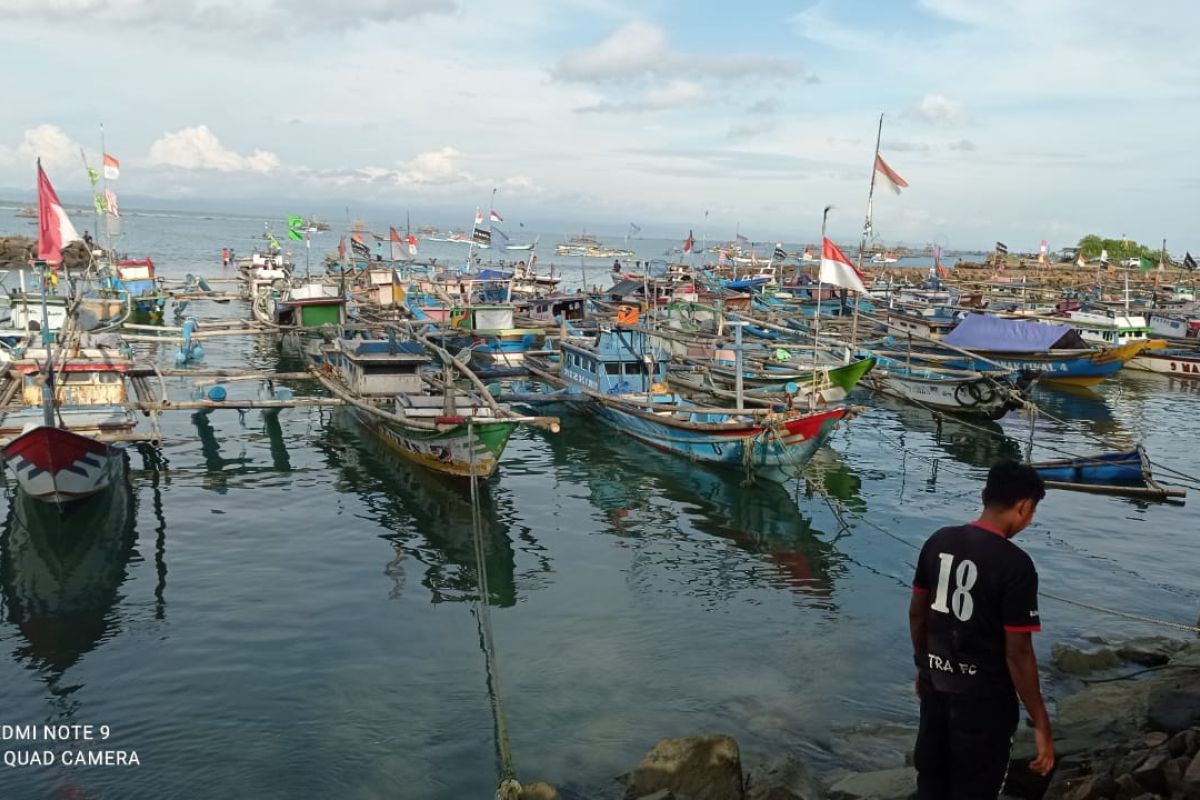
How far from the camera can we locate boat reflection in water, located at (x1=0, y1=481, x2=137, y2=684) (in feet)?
47.7

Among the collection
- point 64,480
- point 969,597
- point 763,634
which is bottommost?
point 763,634

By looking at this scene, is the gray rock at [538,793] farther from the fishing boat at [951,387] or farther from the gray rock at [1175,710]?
the fishing boat at [951,387]

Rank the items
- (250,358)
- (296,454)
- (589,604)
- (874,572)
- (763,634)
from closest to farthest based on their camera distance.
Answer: (763,634), (589,604), (874,572), (296,454), (250,358)

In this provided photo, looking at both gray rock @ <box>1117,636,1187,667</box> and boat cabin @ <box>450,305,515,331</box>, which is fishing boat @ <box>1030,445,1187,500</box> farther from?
boat cabin @ <box>450,305,515,331</box>

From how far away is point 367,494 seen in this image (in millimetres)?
22828

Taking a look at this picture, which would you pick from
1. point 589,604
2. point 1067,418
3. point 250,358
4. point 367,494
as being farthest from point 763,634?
point 250,358

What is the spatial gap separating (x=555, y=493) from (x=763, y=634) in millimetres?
9489

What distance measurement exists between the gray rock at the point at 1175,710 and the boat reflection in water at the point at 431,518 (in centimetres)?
1036

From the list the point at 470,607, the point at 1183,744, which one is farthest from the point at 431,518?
the point at 1183,744

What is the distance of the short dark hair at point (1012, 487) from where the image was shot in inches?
223

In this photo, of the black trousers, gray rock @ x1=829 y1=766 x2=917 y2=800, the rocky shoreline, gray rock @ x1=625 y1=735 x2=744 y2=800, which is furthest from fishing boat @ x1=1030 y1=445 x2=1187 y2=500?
the black trousers

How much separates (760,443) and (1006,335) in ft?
65.9

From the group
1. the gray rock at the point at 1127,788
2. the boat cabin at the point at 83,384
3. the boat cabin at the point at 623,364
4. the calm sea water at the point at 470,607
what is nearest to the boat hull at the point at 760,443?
the calm sea water at the point at 470,607

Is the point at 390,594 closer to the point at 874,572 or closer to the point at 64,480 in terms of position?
the point at 64,480
